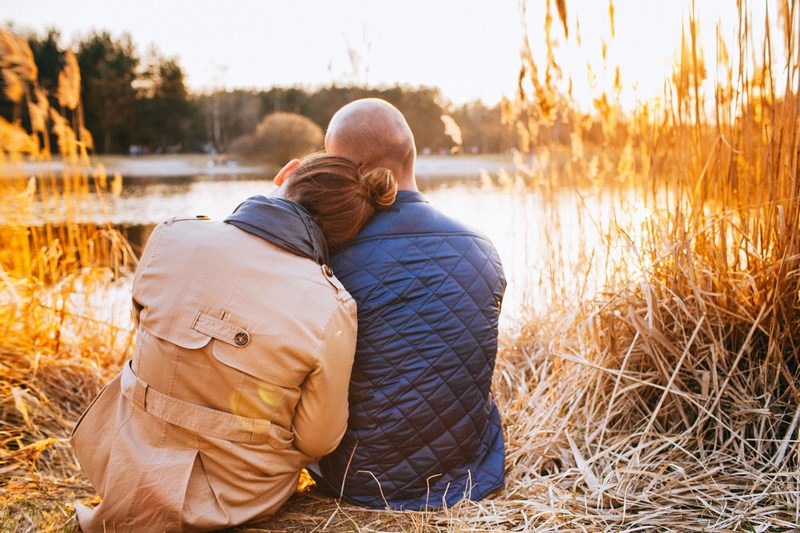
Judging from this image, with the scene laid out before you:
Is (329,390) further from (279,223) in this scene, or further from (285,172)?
(285,172)

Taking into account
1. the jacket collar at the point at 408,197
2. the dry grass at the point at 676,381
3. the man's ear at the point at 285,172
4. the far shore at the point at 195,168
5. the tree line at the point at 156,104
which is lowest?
the dry grass at the point at 676,381

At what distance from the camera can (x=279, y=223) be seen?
121cm

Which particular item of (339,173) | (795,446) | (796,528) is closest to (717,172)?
(795,446)

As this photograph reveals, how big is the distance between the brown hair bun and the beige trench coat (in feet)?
0.80

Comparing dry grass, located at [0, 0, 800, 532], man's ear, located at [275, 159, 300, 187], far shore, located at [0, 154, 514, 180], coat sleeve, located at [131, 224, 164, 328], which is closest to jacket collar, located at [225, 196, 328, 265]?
coat sleeve, located at [131, 224, 164, 328]

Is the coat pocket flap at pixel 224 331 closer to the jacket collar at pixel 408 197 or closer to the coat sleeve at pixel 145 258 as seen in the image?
the coat sleeve at pixel 145 258

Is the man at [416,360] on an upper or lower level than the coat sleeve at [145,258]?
lower

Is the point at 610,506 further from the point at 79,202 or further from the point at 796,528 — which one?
the point at 79,202

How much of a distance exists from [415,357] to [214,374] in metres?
0.47

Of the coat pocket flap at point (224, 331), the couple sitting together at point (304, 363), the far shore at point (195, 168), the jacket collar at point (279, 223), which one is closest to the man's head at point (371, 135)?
the couple sitting together at point (304, 363)

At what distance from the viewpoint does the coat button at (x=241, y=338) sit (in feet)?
3.76

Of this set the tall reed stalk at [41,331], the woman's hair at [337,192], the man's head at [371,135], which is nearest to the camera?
the woman's hair at [337,192]

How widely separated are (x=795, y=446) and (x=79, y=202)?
306 cm

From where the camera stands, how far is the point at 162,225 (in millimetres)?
1227
